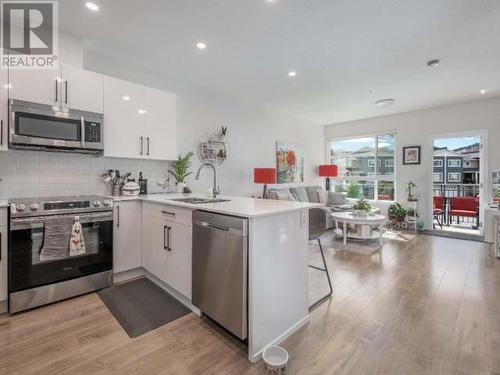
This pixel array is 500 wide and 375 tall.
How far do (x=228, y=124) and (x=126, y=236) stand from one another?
262 cm

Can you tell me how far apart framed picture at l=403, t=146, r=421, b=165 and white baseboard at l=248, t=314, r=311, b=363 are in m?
4.97

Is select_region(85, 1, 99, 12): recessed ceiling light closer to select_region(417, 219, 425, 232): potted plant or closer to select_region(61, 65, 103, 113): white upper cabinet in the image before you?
select_region(61, 65, 103, 113): white upper cabinet

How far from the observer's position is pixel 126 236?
280 cm

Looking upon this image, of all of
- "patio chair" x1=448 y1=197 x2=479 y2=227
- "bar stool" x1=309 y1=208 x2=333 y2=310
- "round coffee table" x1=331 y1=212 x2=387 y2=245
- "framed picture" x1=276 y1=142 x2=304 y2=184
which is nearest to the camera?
"bar stool" x1=309 y1=208 x2=333 y2=310

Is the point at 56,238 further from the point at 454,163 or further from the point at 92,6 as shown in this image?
the point at 454,163

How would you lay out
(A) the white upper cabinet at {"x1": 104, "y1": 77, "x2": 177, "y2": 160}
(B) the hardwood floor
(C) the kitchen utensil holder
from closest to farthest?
(B) the hardwood floor, (A) the white upper cabinet at {"x1": 104, "y1": 77, "x2": 177, "y2": 160}, (C) the kitchen utensil holder

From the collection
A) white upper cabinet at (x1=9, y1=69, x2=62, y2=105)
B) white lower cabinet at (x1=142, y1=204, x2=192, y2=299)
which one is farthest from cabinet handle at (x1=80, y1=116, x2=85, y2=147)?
white lower cabinet at (x1=142, y1=204, x2=192, y2=299)

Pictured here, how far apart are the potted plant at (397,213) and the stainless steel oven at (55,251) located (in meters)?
5.49

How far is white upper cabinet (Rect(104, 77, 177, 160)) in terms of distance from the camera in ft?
9.32

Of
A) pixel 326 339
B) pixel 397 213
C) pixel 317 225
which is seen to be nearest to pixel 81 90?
pixel 317 225

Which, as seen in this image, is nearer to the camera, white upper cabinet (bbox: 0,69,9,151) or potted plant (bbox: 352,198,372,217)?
white upper cabinet (bbox: 0,69,9,151)

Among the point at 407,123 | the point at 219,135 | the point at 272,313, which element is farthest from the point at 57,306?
the point at 407,123

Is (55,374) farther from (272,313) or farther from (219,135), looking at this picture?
(219,135)

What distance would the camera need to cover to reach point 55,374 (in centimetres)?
151
